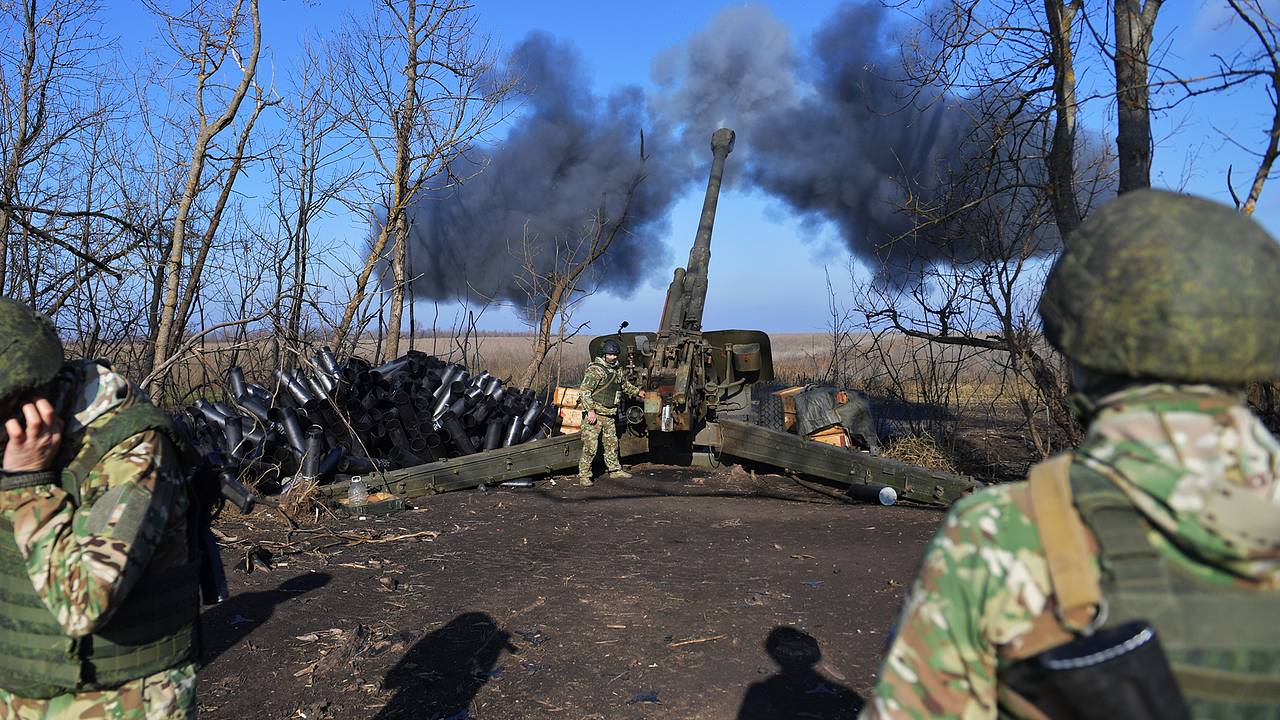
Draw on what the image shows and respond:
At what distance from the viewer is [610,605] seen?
5859 mm

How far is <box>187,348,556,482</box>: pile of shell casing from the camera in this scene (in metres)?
9.16

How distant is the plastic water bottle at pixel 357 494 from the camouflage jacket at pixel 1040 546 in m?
7.49

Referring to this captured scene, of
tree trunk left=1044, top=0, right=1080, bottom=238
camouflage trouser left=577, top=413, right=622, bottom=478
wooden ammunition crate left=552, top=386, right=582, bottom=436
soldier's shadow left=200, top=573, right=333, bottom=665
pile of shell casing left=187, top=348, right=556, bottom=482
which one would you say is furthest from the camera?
wooden ammunition crate left=552, top=386, right=582, bottom=436

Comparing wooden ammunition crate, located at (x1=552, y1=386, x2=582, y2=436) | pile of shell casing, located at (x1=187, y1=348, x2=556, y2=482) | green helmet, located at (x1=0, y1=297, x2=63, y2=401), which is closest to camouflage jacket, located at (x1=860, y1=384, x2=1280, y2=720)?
green helmet, located at (x1=0, y1=297, x2=63, y2=401)

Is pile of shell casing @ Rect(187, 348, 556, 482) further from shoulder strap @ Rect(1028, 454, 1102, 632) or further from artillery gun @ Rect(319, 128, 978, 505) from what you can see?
shoulder strap @ Rect(1028, 454, 1102, 632)

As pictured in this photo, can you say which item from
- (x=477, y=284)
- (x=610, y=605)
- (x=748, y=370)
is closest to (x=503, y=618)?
(x=610, y=605)

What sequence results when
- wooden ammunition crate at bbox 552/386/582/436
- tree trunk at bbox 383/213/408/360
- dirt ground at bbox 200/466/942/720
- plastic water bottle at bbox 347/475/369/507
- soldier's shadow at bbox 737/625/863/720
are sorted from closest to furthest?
soldier's shadow at bbox 737/625/863/720 < dirt ground at bbox 200/466/942/720 < plastic water bottle at bbox 347/475/369/507 < wooden ammunition crate at bbox 552/386/582/436 < tree trunk at bbox 383/213/408/360

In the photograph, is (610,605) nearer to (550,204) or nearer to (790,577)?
(790,577)

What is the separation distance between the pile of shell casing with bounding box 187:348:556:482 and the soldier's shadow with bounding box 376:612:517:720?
11.6 ft

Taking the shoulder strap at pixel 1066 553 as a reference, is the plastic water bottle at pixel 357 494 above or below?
below

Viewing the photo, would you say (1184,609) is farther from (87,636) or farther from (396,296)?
(396,296)

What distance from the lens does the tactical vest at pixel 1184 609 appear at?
1252 millimetres

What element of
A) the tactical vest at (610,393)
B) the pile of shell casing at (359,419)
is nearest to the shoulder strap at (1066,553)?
the pile of shell casing at (359,419)

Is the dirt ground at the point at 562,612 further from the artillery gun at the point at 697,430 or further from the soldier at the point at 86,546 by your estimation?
the soldier at the point at 86,546
